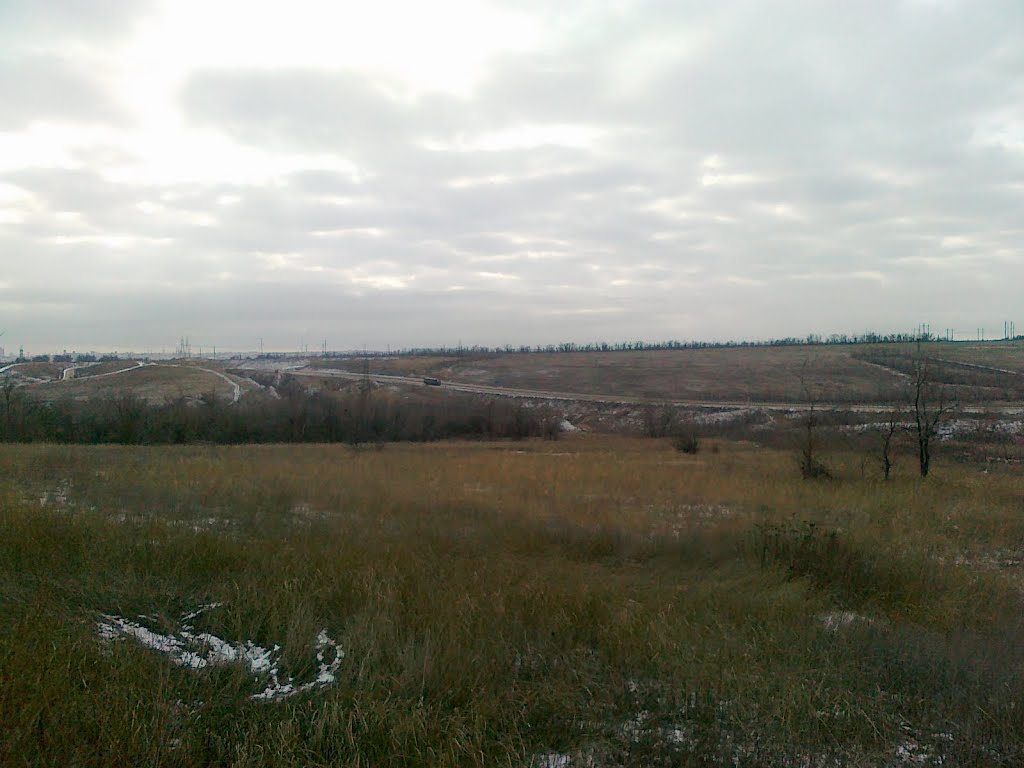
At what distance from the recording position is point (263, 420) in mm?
38031

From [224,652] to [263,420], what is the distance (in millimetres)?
35072

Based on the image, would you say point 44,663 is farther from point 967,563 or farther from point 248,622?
point 967,563

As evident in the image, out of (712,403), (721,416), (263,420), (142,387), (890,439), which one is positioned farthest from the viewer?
(712,403)

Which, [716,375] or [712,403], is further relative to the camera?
[716,375]

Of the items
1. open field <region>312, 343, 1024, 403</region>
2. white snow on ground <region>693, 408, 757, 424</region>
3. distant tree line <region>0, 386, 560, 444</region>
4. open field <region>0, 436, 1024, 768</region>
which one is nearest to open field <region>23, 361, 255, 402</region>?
distant tree line <region>0, 386, 560, 444</region>

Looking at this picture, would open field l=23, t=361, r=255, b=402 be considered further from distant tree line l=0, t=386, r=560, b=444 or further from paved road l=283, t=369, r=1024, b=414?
paved road l=283, t=369, r=1024, b=414

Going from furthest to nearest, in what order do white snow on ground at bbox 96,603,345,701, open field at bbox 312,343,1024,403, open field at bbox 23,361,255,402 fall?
open field at bbox 312,343,1024,403 → open field at bbox 23,361,255,402 → white snow on ground at bbox 96,603,345,701

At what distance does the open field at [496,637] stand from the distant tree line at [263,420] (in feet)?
76.7

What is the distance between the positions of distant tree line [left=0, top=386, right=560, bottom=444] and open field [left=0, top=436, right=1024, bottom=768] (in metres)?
23.4

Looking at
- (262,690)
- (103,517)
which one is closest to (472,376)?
(103,517)

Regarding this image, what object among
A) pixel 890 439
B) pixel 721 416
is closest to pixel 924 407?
pixel 890 439

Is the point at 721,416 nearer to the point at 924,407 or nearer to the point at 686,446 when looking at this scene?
the point at 686,446

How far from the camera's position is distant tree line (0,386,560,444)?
31.8 meters

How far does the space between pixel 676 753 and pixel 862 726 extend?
4.76 feet
